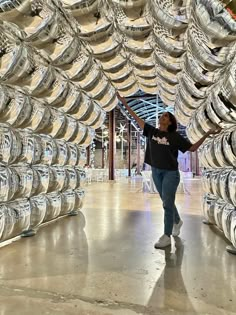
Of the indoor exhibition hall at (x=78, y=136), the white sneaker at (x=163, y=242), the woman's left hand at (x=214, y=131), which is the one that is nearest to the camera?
the indoor exhibition hall at (x=78, y=136)

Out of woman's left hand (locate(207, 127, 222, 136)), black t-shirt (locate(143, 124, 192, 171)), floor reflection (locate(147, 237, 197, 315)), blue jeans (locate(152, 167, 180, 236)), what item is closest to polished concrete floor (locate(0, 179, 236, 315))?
floor reflection (locate(147, 237, 197, 315))

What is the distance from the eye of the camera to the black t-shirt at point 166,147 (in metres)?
2.48

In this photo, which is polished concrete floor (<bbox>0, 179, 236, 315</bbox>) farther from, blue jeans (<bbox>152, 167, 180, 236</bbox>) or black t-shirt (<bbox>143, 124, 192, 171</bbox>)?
black t-shirt (<bbox>143, 124, 192, 171</bbox>)

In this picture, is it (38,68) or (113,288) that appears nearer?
(113,288)

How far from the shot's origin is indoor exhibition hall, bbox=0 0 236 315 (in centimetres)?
151

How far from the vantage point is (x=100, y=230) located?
3086 mm

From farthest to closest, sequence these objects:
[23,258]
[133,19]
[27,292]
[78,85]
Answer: [78,85]
[23,258]
[133,19]
[27,292]

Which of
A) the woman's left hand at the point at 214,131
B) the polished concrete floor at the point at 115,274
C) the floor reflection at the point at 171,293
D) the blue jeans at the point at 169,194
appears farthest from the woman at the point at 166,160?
the floor reflection at the point at 171,293

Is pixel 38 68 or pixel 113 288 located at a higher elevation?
pixel 38 68

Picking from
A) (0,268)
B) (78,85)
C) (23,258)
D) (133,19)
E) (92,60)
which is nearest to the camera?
(133,19)

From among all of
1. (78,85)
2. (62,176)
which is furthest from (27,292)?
(78,85)

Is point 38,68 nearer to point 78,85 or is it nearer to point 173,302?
point 78,85

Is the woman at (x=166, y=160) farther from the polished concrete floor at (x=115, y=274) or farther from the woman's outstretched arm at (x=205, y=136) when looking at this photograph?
the polished concrete floor at (x=115, y=274)

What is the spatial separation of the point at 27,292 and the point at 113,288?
48 centimetres
